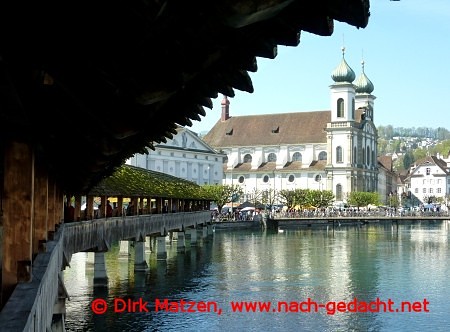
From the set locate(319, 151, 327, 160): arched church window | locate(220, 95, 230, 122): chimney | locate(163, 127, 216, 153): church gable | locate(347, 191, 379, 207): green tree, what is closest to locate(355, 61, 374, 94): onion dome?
locate(319, 151, 327, 160): arched church window

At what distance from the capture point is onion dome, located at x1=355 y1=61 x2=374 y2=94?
4975 inches

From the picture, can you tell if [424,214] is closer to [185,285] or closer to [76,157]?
[185,285]

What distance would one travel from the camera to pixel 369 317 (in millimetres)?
22734

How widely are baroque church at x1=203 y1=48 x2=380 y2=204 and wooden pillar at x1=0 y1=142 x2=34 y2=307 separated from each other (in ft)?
333

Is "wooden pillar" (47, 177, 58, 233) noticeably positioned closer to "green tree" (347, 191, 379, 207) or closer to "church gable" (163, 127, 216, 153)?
"church gable" (163, 127, 216, 153)

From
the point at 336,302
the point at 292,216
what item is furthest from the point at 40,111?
the point at 292,216

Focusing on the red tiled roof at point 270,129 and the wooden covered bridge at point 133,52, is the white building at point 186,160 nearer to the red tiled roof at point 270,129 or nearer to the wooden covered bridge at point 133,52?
the red tiled roof at point 270,129

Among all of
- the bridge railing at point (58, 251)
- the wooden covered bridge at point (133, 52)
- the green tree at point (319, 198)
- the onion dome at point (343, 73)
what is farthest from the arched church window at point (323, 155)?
the wooden covered bridge at point (133, 52)

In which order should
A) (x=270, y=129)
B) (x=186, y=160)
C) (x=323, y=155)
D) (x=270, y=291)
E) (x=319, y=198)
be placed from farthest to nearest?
(x=270, y=129)
(x=323, y=155)
(x=319, y=198)
(x=186, y=160)
(x=270, y=291)

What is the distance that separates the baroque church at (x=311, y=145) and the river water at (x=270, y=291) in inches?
2463

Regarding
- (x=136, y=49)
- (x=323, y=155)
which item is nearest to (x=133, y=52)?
(x=136, y=49)

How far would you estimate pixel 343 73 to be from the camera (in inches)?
4409

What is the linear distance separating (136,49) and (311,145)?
115233 mm

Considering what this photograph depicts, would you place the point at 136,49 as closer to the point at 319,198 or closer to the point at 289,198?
the point at 289,198
